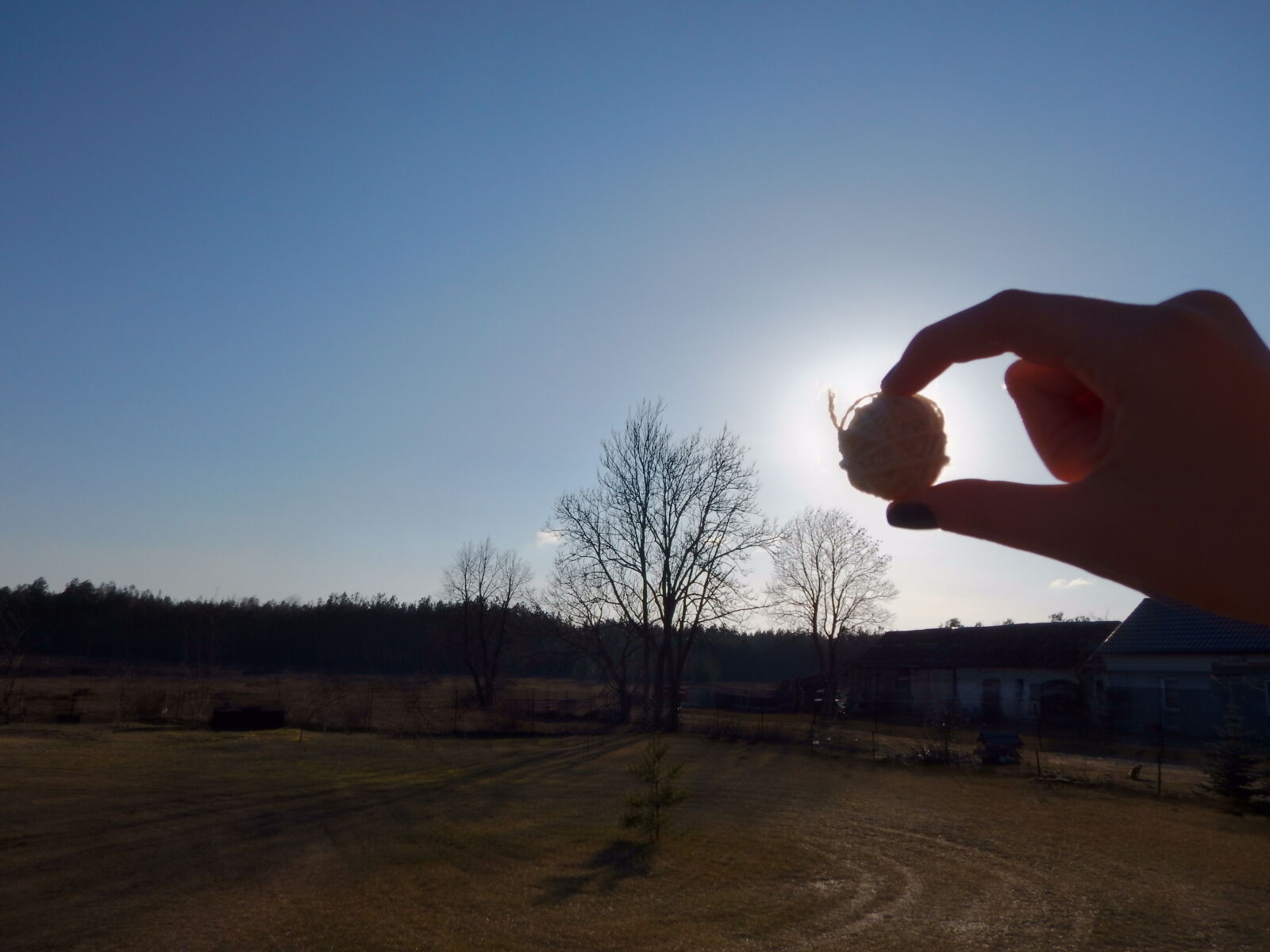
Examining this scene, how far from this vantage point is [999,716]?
38.9 meters

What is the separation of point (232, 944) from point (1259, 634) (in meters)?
31.8

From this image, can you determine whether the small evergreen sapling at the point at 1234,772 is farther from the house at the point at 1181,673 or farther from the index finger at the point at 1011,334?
the index finger at the point at 1011,334

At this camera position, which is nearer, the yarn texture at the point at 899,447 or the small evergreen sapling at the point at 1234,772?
the yarn texture at the point at 899,447

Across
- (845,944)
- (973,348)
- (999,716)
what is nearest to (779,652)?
(999,716)

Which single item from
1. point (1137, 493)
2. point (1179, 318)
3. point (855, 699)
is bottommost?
point (855, 699)

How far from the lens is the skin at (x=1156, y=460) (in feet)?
3.59

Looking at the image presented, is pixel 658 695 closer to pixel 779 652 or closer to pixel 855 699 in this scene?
pixel 855 699

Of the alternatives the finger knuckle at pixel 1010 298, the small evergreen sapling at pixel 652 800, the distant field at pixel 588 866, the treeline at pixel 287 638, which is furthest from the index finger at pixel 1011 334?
the treeline at pixel 287 638

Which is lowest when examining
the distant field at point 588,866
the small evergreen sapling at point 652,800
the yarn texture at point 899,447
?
the distant field at point 588,866

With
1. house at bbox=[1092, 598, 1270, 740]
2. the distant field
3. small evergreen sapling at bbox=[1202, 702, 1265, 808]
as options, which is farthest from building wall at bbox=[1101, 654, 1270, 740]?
the distant field

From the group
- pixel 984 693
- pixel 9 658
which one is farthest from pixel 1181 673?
pixel 9 658

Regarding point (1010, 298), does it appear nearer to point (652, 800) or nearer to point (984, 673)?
point (652, 800)

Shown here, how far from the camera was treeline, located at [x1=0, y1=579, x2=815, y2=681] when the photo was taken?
64688 millimetres

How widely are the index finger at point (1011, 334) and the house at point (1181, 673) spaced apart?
30.0 m
